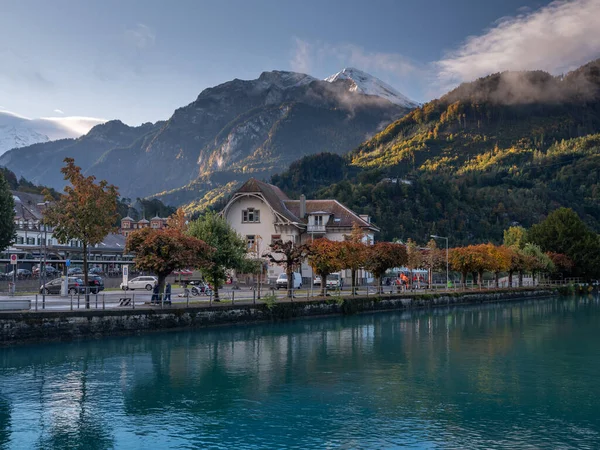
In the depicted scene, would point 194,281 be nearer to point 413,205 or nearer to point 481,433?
point 481,433

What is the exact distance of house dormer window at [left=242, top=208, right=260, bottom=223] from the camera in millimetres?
89956

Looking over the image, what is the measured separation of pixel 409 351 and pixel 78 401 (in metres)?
23.0

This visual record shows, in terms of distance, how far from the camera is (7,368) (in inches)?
1298

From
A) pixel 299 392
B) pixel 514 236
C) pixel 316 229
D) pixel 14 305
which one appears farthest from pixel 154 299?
pixel 514 236

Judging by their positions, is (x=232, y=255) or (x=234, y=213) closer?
(x=232, y=255)

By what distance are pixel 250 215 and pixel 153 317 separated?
45.5m

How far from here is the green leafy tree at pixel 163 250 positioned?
1876 inches

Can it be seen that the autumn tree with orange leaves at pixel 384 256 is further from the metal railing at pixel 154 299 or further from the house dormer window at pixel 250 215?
the house dormer window at pixel 250 215

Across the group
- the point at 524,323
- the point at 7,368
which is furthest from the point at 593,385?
the point at 524,323

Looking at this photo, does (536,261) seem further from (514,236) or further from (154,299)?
(154,299)

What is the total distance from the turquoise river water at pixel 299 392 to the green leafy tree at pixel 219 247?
252 inches

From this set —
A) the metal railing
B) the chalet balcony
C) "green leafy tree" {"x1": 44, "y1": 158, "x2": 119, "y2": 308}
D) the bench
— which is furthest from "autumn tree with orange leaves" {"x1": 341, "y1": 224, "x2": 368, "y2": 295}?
the bench

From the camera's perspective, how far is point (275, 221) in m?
89.1

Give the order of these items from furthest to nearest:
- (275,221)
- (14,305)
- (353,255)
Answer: (275,221) < (353,255) < (14,305)
